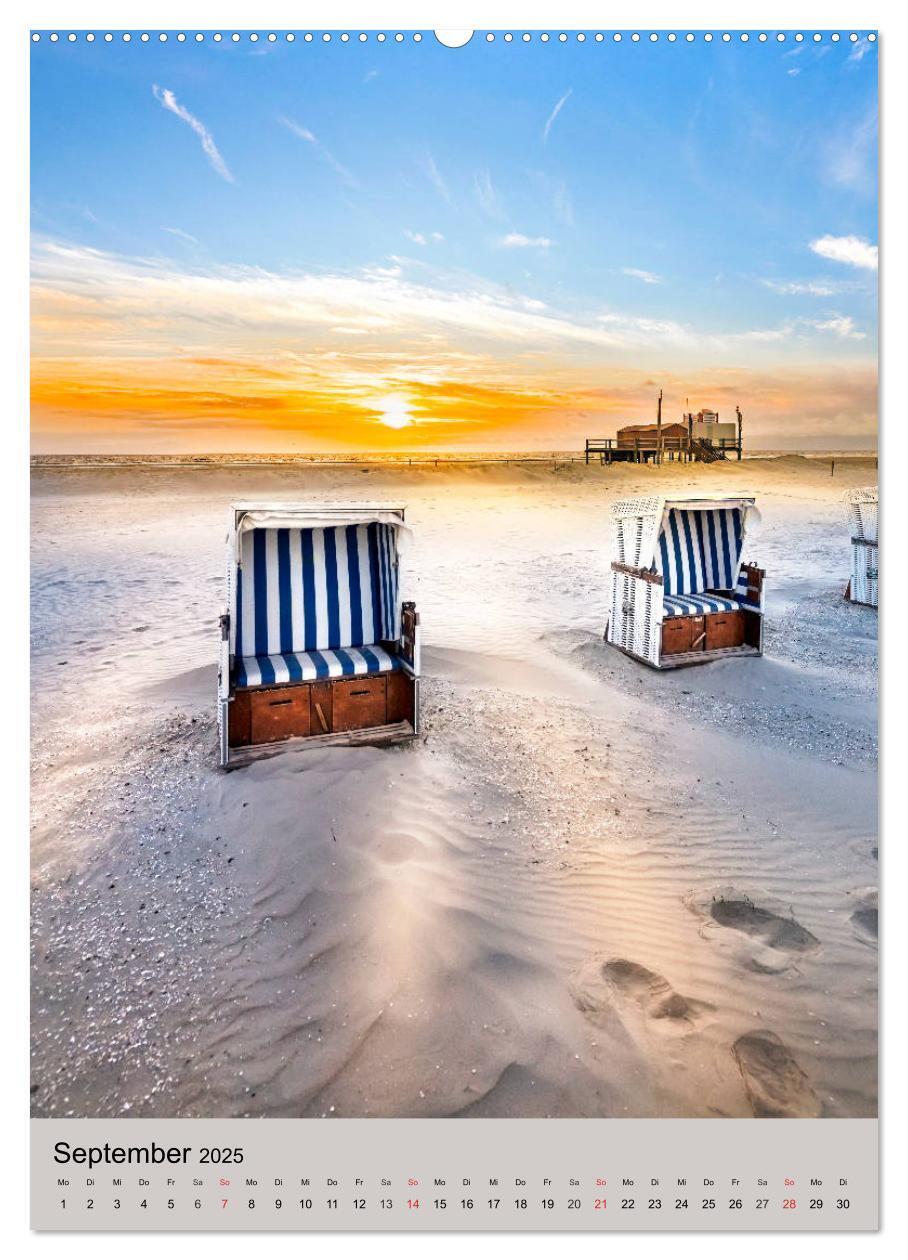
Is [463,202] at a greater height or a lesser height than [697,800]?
greater


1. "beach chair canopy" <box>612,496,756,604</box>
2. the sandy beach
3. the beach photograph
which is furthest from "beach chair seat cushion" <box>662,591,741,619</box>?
the beach photograph

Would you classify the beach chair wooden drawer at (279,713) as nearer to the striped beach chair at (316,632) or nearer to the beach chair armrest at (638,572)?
the striped beach chair at (316,632)

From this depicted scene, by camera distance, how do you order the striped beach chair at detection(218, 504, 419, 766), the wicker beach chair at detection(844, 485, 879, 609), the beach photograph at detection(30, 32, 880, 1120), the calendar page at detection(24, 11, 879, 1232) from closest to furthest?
1. the calendar page at detection(24, 11, 879, 1232)
2. the beach photograph at detection(30, 32, 880, 1120)
3. the striped beach chair at detection(218, 504, 419, 766)
4. the wicker beach chair at detection(844, 485, 879, 609)

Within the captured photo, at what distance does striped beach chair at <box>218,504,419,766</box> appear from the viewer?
4.59 meters

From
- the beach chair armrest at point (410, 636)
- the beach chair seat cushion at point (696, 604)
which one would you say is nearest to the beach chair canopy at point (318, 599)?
the beach chair armrest at point (410, 636)

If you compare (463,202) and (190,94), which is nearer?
(190,94)

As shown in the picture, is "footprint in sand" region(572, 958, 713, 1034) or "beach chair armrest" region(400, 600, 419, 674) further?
"beach chair armrest" region(400, 600, 419, 674)

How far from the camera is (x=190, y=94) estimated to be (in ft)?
9.53

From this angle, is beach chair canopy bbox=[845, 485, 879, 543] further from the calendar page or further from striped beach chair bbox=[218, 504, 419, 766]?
striped beach chair bbox=[218, 504, 419, 766]

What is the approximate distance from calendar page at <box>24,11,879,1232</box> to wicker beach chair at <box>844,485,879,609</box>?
173 inches

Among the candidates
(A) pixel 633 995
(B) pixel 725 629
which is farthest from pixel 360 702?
(B) pixel 725 629
